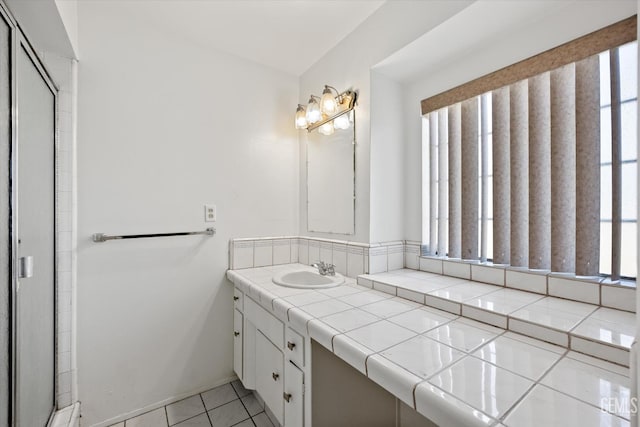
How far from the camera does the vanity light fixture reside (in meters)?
1.66

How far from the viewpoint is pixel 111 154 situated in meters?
1.49

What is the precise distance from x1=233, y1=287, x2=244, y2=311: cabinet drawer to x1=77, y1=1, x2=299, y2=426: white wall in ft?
0.18

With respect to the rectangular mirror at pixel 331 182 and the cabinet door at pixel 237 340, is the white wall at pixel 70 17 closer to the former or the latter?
the rectangular mirror at pixel 331 182

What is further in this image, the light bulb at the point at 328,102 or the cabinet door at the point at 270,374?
the light bulb at the point at 328,102

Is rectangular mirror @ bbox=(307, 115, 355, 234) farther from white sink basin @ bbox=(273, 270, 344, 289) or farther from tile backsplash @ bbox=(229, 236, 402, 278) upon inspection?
white sink basin @ bbox=(273, 270, 344, 289)

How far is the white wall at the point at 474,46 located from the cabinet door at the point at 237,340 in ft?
3.98

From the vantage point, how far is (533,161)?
1.16 metres

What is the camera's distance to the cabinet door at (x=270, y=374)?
49.6 inches

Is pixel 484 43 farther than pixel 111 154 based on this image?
No

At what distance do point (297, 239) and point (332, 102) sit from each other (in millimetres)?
1053

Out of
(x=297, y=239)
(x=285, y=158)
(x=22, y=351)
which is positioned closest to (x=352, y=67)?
(x=285, y=158)

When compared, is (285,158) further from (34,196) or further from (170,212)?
(34,196)

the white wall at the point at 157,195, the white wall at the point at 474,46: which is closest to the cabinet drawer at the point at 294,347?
the white wall at the point at 157,195

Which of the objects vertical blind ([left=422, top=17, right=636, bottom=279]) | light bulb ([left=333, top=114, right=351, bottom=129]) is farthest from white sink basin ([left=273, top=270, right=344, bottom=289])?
light bulb ([left=333, top=114, right=351, bottom=129])
